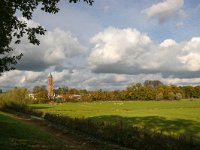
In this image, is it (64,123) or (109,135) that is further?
(64,123)

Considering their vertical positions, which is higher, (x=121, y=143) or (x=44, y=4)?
(x=44, y=4)

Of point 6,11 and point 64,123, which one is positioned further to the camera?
point 64,123

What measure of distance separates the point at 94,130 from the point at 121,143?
5788mm

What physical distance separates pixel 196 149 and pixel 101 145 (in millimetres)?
7479

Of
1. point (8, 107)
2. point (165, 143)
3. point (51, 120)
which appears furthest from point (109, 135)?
point (8, 107)

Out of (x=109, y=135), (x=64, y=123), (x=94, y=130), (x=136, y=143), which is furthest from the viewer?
(x=64, y=123)

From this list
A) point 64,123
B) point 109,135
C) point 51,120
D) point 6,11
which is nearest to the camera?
point 6,11

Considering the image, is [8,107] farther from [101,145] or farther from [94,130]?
[101,145]

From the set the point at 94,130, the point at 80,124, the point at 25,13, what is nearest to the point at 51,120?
the point at 80,124

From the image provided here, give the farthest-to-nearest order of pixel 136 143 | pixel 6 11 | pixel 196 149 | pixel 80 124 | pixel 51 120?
pixel 51 120, pixel 80 124, pixel 136 143, pixel 196 149, pixel 6 11

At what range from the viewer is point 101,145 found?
24125mm

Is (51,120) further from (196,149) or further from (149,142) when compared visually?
(196,149)

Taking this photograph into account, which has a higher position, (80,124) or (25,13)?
(25,13)

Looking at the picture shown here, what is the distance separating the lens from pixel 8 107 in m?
94.0
